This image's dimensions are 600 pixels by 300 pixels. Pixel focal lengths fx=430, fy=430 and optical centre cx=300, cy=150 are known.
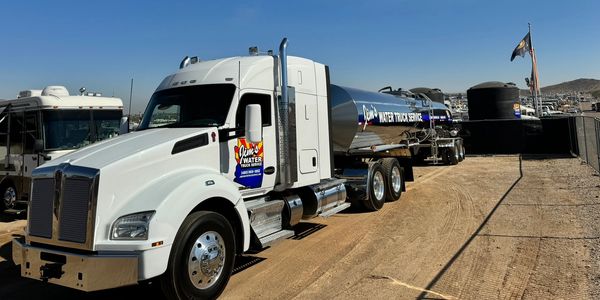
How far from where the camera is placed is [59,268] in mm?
4211

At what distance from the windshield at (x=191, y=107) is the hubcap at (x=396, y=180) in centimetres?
648

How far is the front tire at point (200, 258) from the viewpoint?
4.40 m

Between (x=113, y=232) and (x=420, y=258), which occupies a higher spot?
(x=113, y=232)

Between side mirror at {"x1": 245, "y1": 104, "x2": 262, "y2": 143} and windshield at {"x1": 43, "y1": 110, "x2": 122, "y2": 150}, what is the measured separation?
22.6 ft

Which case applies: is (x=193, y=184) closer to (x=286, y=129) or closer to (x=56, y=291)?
(x=286, y=129)

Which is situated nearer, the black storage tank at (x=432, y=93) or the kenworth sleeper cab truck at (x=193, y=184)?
the kenworth sleeper cab truck at (x=193, y=184)

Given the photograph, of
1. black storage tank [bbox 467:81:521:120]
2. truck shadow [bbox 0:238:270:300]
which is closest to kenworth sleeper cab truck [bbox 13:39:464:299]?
truck shadow [bbox 0:238:270:300]

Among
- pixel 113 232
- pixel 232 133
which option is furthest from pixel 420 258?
pixel 113 232

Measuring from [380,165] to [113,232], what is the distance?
7.62m

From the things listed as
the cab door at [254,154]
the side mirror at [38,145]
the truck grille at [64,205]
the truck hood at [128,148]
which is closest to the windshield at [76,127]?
the side mirror at [38,145]

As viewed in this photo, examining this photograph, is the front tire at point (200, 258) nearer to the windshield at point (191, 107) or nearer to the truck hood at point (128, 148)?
the truck hood at point (128, 148)

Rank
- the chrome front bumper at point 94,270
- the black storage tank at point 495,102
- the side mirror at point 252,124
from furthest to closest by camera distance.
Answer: the black storage tank at point 495,102
the side mirror at point 252,124
the chrome front bumper at point 94,270

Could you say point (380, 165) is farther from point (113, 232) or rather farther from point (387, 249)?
point (113, 232)

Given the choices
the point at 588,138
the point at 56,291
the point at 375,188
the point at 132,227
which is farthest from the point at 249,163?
the point at 588,138
